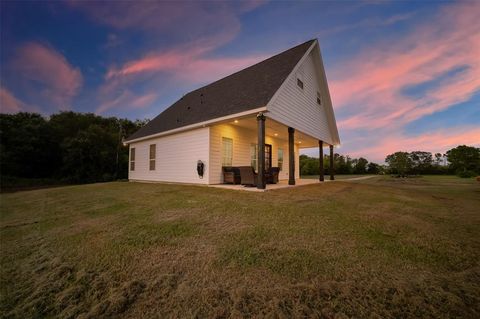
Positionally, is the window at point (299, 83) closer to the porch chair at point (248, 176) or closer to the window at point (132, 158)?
the porch chair at point (248, 176)

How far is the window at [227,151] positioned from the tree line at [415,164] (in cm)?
2301

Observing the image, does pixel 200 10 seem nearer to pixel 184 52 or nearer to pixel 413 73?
pixel 184 52

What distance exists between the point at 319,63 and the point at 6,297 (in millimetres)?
13189

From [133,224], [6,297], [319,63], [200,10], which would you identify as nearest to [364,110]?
[319,63]

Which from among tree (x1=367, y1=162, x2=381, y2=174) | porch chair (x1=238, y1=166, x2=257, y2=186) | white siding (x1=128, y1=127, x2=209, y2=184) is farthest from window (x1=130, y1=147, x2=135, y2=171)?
tree (x1=367, y1=162, x2=381, y2=174)

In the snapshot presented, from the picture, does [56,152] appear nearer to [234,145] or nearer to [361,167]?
[234,145]

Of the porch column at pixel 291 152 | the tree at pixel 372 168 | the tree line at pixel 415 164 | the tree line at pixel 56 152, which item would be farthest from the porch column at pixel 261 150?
the tree at pixel 372 168

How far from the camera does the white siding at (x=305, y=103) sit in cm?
761

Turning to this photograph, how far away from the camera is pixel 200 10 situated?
28.8 ft

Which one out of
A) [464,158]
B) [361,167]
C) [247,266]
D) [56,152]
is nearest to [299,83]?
[247,266]

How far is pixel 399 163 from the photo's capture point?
23.3 m

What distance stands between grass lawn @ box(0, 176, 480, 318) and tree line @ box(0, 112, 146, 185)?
59.2 feet

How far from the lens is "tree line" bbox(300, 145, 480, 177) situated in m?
22.9

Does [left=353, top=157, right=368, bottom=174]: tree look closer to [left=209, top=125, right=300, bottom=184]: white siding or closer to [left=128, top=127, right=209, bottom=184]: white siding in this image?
[left=209, top=125, right=300, bottom=184]: white siding
